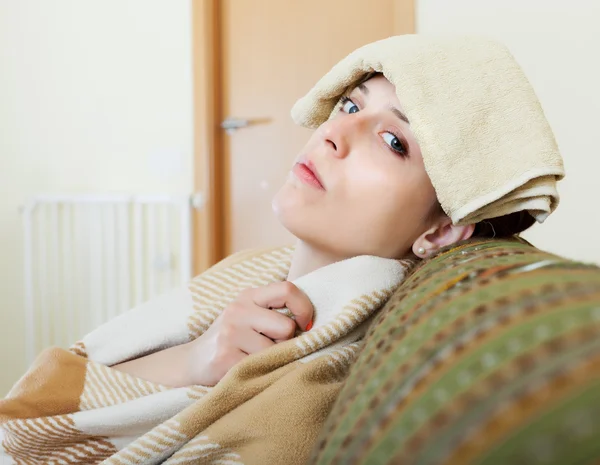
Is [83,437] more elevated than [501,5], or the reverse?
[501,5]

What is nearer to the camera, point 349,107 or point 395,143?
point 395,143

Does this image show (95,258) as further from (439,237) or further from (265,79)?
(439,237)

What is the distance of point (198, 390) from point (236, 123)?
192cm

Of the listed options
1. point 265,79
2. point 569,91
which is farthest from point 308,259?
point 265,79

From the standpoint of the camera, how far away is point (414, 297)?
0.47 m

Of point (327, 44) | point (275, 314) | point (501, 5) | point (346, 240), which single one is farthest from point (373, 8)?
point (275, 314)

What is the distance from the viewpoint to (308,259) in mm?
890

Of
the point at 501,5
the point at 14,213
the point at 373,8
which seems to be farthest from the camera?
the point at 14,213

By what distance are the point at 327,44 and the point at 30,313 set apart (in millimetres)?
1797

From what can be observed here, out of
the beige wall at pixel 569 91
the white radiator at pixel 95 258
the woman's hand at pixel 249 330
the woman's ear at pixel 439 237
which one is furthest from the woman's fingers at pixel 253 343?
the white radiator at pixel 95 258

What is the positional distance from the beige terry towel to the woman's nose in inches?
3.9

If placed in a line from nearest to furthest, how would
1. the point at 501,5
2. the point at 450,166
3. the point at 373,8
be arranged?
the point at 450,166, the point at 501,5, the point at 373,8

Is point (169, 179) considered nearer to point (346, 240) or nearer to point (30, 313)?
point (30, 313)

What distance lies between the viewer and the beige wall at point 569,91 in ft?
4.04
